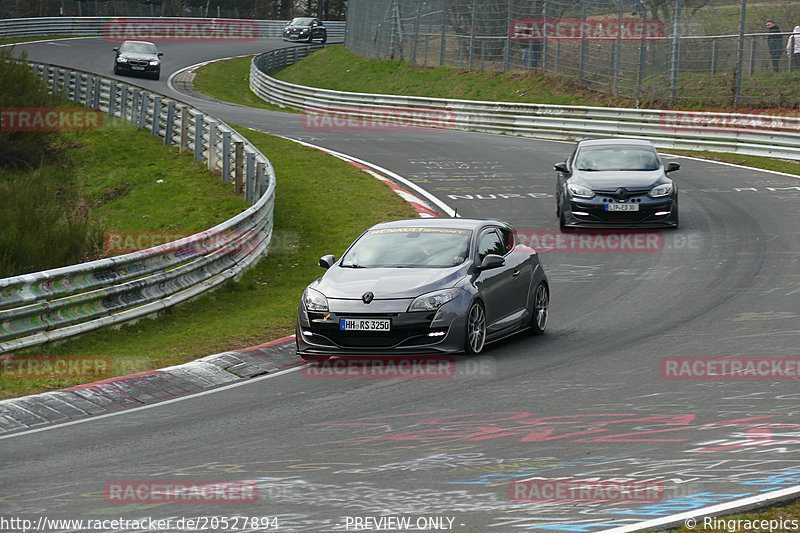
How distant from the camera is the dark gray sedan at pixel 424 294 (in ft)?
37.3

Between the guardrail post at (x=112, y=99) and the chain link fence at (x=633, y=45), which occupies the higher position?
the chain link fence at (x=633, y=45)

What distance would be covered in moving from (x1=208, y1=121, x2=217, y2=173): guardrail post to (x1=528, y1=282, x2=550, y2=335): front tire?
43.8ft

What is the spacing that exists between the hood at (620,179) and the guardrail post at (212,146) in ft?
28.5

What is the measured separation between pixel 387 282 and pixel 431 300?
0.55 m

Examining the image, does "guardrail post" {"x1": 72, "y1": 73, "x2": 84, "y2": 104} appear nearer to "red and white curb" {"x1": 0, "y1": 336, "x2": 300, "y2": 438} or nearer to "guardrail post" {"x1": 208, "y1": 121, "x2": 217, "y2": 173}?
"guardrail post" {"x1": 208, "y1": 121, "x2": 217, "y2": 173}

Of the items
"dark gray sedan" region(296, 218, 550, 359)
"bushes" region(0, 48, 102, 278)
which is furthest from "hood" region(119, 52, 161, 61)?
"dark gray sedan" region(296, 218, 550, 359)

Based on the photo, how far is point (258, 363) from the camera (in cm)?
1204

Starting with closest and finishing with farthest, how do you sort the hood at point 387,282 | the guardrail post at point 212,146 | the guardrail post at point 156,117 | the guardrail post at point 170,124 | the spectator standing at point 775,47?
1. the hood at point 387,282
2. the guardrail post at point 212,146
3. the guardrail post at point 170,124
4. the guardrail post at point 156,117
5. the spectator standing at point 775,47

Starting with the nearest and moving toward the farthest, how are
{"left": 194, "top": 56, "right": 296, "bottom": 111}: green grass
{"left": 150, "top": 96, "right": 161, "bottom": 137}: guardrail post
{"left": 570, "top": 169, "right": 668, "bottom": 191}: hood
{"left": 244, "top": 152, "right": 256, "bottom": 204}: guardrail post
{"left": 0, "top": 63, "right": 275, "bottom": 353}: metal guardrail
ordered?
{"left": 0, "top": 63, "right": 275, "bottom": 353}: metal guardrail
{"left": 570, "top": 169, "right": 668, "bottom": 191}: hood
{"left": 244, "top": 152, "right": 256, "bottom": 204}: guardrail post
{"left": 150, "top": 96, "right": 161, "bottom": 137}: guardrail post
{"left": 194, "top": 56, "right": 296, "bottom": 111}: green grass

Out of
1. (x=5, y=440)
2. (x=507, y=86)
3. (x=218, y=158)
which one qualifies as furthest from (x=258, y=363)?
(x=507, y=86)

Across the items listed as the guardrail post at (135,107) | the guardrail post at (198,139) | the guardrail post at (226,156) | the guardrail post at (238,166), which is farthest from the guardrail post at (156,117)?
the guardrail post at (238,166)

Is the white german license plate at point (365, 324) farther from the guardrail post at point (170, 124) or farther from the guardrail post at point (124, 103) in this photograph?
the guardrail post at point (124, 103)

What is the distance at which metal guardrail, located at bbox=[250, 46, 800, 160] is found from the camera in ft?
99.6

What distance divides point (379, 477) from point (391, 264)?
5058 millimetres
